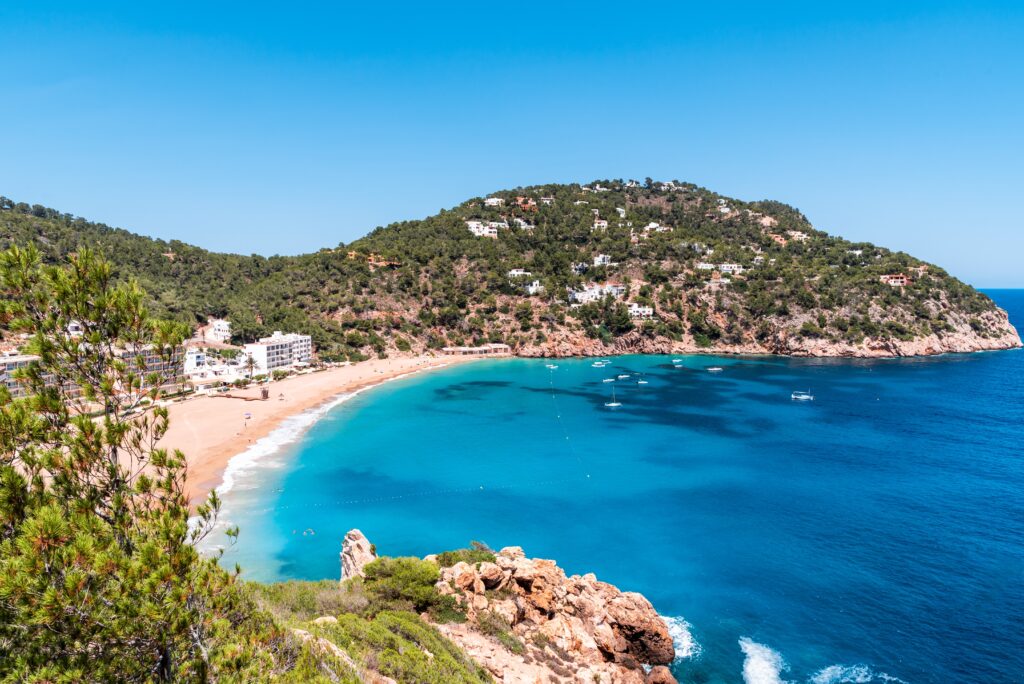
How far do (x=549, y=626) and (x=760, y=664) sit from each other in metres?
7.33

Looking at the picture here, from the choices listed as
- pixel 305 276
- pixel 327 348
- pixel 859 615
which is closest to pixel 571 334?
pixel 327 348

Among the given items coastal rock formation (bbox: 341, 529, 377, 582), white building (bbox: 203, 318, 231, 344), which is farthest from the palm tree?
coastal rock formation (bbox: 341, 529, 377, 582)

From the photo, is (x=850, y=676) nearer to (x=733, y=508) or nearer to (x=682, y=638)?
(x=682, y=638)

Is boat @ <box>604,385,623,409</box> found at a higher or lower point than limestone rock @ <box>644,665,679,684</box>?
higher

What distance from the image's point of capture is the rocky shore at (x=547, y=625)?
14.7 m

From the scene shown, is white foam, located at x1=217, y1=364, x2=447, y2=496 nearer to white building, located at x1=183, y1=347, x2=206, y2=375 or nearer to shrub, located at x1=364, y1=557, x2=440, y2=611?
white building, located at x1=183, y1=347, x2=206, y2=375

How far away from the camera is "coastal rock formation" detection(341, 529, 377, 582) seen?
64.2 feet

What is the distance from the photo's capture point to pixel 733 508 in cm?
3003

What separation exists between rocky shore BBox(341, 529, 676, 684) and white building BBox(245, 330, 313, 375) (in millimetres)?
50825

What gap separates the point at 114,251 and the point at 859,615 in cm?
10005

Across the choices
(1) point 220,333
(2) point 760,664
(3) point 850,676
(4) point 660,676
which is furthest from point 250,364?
(3) point 850,676

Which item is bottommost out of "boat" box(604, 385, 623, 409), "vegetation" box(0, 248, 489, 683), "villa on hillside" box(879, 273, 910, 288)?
"boat" box(604, 385, 623, 409)

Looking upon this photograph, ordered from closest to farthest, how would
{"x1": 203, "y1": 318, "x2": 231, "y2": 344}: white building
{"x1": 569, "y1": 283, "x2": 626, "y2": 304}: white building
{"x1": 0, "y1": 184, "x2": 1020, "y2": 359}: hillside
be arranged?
{"x1": 203, "y1": 318, "x2": 231, "y2": 344}: white building
{"x1": 0, "y1": 184, "x2": 1020, "y2": 359}: hillside
{"x1": 569, "y1": 283, "x2": 626, "y2": 304}: white building

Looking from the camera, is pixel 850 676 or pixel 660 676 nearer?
pixel 660 676
